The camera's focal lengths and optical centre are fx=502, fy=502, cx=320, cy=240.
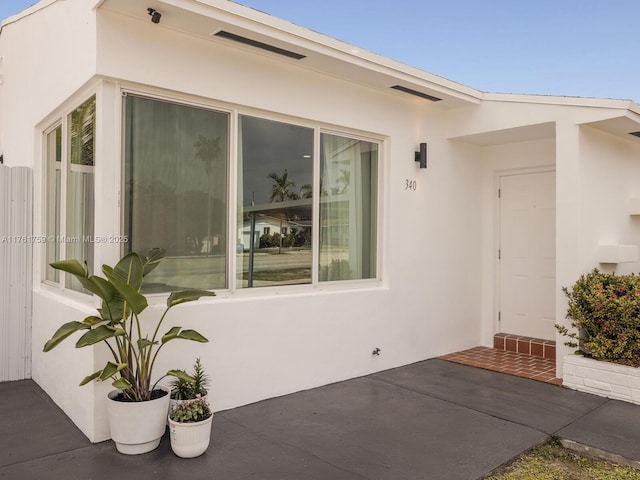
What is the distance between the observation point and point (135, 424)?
3.49 meters

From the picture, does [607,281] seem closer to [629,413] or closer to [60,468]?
[629,413]

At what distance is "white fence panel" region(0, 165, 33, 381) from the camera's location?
5391mm

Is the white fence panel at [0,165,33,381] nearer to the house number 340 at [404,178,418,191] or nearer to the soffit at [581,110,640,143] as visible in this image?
the house number 340 at [404,178,418,191]

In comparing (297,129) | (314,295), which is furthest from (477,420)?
(297,129)

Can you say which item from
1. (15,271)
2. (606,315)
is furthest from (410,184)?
(15,271)

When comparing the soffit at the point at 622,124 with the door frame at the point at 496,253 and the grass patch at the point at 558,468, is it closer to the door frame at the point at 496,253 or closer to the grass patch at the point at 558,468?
the door frame at the point at 496,253

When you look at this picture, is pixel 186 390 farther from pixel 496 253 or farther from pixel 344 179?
pixel 496 253

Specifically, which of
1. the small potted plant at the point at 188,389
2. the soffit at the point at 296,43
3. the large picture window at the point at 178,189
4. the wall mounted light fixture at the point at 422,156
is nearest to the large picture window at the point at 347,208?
the wall mounted light fixture at the point at 422,156

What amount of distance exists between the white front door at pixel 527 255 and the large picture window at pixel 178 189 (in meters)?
4.25

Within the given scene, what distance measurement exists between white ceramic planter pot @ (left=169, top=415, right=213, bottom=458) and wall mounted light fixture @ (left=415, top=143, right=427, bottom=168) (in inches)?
158

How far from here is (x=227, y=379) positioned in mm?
4461

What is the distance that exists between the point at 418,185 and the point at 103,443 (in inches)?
171

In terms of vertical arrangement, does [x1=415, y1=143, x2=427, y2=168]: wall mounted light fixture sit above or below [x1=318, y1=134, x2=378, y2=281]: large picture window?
above

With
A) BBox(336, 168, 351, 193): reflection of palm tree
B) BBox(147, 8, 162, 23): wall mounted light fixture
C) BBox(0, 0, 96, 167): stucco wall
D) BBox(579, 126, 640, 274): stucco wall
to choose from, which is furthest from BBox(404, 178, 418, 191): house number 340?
BBox(0, 0, 96, 167): stucco wall
